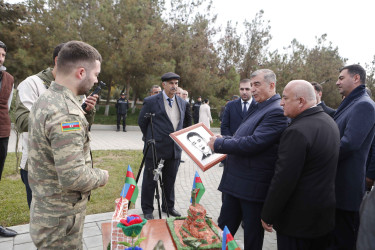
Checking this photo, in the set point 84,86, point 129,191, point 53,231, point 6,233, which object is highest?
point 84,86

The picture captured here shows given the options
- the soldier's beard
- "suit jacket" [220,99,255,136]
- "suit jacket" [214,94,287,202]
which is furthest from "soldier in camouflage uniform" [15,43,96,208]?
"suit jacket" [220,99,255,136]

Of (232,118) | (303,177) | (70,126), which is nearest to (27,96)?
(70,126)

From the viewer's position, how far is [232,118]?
4965 mm

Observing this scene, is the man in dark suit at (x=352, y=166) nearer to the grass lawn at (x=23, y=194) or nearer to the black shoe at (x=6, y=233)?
the grass lawn at (x=23, y=194)

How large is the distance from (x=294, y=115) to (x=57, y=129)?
2030mm

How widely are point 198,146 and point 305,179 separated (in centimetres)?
130

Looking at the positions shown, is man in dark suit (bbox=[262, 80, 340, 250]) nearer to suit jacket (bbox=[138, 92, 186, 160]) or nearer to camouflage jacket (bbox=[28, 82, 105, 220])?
camouflage jacket (bbox=[28, 82, 105, 220])

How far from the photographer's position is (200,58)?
2069cm

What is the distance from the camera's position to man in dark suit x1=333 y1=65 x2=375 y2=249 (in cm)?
279

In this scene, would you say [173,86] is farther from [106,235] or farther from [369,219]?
[369,219]

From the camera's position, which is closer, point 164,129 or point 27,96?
point 27,96

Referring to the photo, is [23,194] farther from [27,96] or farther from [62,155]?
[62,155]

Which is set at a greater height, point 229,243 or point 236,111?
point 236,111

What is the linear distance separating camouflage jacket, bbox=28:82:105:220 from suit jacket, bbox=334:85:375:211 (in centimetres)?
262
